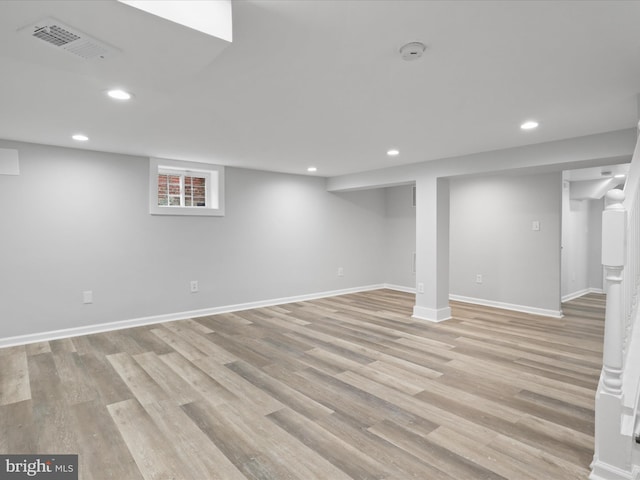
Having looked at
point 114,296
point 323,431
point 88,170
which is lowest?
point 323,431

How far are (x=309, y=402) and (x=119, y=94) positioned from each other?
262 cm

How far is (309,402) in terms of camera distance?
2650 mm

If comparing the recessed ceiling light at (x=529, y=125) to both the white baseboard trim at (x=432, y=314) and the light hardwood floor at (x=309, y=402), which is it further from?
the white baseboard trim at (x=432, y=314)

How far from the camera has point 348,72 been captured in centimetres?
219

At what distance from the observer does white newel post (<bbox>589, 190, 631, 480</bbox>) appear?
1763mm

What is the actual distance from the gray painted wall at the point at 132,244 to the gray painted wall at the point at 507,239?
234 cm

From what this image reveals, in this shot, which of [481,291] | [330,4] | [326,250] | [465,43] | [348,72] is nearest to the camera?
[330,4]

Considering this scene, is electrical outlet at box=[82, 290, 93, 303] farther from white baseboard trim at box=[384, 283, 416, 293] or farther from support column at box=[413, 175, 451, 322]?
white baseboard trim at box=[384, 283, 416, 293]

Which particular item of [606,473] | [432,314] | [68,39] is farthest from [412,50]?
[432,314]

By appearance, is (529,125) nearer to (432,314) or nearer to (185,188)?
Answer: (432,314)

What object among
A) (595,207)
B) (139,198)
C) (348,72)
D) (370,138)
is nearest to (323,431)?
(348,72)

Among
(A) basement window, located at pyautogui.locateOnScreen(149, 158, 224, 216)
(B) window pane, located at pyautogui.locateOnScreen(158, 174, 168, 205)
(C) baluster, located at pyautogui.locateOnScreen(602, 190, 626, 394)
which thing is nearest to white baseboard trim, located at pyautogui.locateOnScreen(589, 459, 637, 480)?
(C) baluster, located at pyautogui.locateOnScreen(602, 190, 626, 394)

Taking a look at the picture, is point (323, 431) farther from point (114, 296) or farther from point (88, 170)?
point (88, 170)

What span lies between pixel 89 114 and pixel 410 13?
2.74 m
